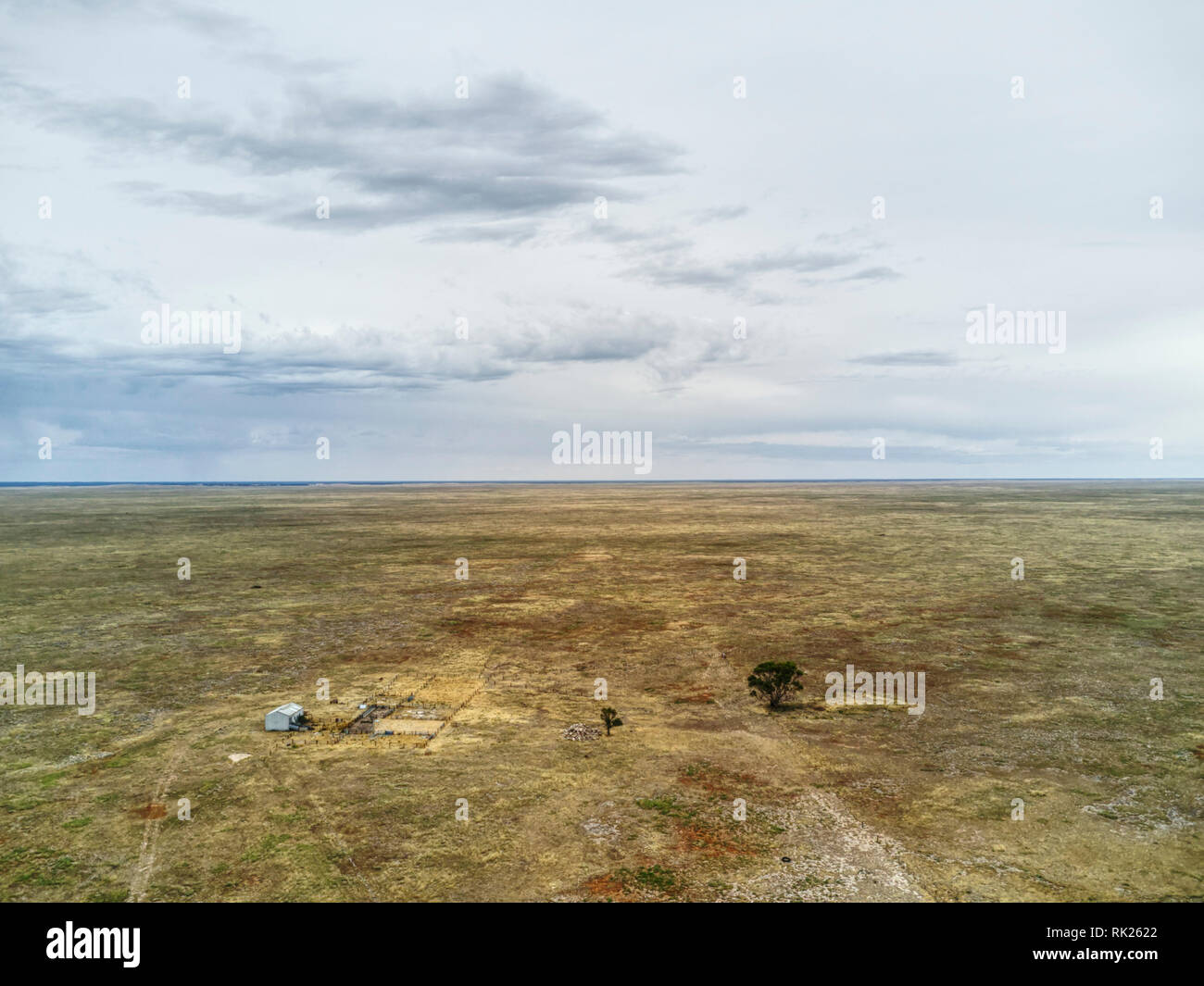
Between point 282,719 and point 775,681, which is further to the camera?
point 775,681

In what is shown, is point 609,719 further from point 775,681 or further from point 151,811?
point 151,811

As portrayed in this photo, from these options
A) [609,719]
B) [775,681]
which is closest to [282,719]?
[609,719]

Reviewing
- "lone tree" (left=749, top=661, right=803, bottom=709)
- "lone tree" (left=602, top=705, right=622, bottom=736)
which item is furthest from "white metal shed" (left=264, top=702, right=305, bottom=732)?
"lone tree" (left=749, top=661, right=803, bottom=709)

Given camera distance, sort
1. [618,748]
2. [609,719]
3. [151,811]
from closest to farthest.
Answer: [151,811] < [618,748] < [609,719]

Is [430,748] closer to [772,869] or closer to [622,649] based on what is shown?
[772,869]

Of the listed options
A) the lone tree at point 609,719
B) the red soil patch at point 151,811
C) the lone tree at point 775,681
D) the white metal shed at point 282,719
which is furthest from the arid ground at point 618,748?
the white metal shed at point 282,719
